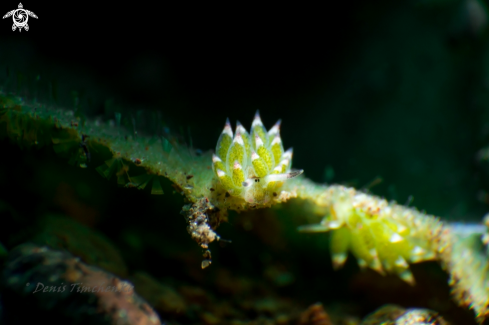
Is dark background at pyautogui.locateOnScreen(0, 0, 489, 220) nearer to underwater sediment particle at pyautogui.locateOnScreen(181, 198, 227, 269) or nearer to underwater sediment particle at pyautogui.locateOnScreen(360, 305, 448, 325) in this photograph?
underwater sediment particle at pyautogui.locateOnScreen(360, 305, 448, 325)

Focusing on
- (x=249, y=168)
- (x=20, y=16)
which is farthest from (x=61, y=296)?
(x=20, y=16)

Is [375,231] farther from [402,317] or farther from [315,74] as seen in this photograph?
[315,74]

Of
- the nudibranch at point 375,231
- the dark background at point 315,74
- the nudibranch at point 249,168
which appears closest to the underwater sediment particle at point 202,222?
the nudibranch at point 249,168

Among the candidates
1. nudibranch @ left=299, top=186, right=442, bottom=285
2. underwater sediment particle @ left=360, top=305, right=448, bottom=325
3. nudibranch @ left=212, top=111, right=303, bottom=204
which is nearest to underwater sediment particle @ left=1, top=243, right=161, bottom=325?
nudibranch @ left=212, top=111, right=303, bottom=204

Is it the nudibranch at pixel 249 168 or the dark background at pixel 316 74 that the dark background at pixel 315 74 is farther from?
the nudibranch at pixel 249 168

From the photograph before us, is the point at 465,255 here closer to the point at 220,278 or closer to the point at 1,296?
the point at 220,278

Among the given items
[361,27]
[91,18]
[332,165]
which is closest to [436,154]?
[332,165]
